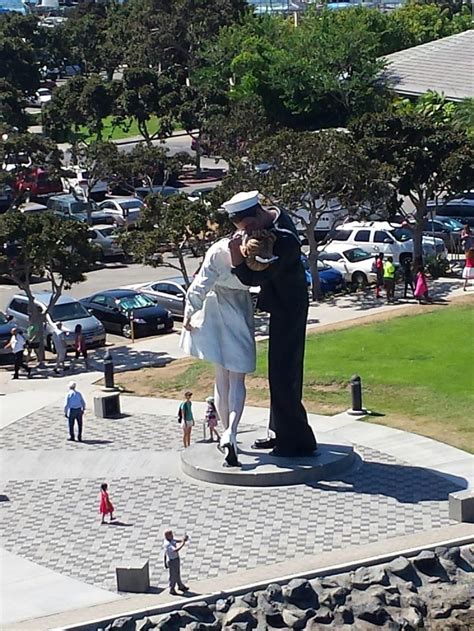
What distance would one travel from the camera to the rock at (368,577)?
1847 centimetres

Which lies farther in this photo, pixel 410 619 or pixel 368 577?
pixel 368 577

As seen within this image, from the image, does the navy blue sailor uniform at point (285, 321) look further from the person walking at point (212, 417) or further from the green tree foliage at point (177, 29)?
the green tree foliage at point (177, 29)

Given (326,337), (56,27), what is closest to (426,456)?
(326,337)

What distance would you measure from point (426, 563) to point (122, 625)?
4353 millimetres

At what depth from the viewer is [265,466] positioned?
22578mm

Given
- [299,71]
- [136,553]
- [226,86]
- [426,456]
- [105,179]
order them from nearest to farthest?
[136,553], [426,456], [105,179], [299,71], [226,86]

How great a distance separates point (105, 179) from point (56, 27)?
43876mm

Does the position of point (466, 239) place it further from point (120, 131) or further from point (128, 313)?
point (120, 131)

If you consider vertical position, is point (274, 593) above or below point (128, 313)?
below

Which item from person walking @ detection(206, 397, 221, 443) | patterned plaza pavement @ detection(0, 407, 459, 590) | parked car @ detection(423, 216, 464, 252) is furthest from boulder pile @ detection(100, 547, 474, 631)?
parked car @ detection(423, 216, 464, 252)

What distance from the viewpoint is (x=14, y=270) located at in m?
32.4

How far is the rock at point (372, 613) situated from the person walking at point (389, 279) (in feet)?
61.9

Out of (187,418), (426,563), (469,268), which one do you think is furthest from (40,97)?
(426,563)

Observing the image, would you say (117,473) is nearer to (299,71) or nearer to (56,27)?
(299,71)
